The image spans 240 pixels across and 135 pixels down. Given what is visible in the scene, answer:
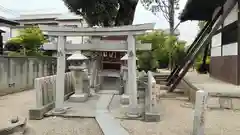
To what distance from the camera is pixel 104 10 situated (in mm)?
13070

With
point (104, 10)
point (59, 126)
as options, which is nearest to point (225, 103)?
point (59, 126)

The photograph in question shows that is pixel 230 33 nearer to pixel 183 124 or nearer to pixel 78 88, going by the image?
pixel 183 124

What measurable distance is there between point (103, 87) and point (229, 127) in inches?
281

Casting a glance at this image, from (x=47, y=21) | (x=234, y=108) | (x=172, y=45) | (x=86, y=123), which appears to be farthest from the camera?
(x=47, y=21)

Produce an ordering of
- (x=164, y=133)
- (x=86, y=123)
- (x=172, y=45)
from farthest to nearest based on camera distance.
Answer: (x=172, y=45) < (x=86, y=123) < (x=164, y=133)

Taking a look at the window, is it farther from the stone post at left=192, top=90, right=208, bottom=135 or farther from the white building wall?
the stone post at left=192, top=90, right=208, bottom=135

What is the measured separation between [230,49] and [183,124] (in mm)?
5862

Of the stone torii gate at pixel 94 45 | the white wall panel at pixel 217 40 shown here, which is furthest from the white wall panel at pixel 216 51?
the stone torii gate at pixel 94 45

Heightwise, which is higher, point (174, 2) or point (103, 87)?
point (174, 2)

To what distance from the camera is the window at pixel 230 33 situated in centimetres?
1038

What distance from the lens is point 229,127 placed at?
6094 millimetres

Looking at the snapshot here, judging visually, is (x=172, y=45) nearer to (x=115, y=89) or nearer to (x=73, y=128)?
(x=115, y=89)

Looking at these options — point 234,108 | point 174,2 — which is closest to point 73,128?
point 234,108

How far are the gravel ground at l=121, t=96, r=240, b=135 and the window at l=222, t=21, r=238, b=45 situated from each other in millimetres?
3952
